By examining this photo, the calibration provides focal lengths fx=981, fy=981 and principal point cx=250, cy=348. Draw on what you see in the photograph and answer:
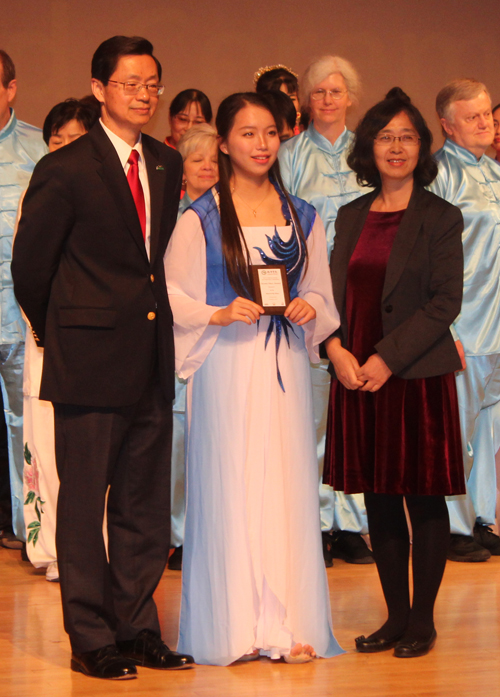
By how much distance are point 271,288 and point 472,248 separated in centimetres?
149

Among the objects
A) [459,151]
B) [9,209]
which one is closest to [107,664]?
[9,209]

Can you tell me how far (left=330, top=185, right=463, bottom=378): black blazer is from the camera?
9.04 ft

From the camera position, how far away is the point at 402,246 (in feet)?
9.24

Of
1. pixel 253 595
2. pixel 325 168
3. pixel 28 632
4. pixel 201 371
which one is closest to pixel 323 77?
pixel 325 168

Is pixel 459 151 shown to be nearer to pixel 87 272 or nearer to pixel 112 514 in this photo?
pixel 87 272

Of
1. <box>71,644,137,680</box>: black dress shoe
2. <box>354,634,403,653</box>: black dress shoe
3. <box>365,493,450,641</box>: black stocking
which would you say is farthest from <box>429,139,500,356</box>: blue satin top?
<box>71,644,137,680</box>: black dress shoe

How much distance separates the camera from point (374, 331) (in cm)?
286

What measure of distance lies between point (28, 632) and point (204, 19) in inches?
157

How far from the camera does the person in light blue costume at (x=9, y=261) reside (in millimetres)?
3957

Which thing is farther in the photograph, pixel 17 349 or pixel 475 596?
pixel 17 349

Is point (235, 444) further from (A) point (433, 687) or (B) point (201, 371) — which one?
(A) point (433, 687)

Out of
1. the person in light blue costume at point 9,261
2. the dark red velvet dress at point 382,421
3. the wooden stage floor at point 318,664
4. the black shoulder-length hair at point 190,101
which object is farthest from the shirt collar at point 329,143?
the wooden stage floor at point 318,664

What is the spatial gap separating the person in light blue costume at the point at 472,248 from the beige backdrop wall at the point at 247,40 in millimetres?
2096

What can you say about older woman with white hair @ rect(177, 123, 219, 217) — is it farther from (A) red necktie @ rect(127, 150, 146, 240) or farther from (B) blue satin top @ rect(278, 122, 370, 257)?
(A) red necktie @ rect(127, 150, 146, 240)
